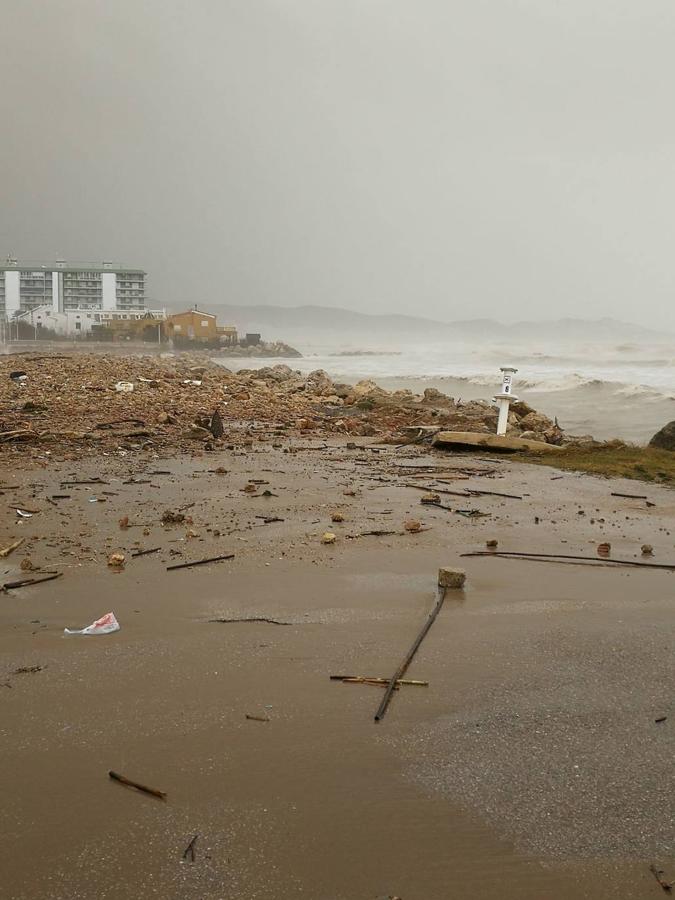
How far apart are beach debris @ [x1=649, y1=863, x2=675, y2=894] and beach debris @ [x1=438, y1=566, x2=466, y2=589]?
263cm

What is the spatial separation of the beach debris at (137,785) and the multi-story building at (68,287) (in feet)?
373

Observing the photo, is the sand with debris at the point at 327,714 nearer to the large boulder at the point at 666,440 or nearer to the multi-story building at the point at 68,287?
the large boulder at the point at 666,440

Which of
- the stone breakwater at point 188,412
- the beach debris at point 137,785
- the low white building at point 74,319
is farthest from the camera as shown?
the low white building at point 74,319

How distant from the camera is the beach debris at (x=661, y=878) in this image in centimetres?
234

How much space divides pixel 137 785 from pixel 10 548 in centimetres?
321

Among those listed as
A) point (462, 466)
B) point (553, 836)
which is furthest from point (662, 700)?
point (462, 466)

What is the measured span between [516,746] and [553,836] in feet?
1.80

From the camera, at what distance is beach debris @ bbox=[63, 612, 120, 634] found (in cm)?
413

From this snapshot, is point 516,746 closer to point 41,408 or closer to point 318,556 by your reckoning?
point 318,556

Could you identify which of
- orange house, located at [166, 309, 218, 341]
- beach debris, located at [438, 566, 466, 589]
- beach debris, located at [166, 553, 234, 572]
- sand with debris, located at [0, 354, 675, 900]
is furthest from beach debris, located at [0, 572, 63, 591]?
orange house, located at [166, 309, 218, 341]

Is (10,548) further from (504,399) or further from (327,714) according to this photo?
(504,399)

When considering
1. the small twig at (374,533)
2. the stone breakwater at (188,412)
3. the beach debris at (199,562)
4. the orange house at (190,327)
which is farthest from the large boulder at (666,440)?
the orange house at (190,327)

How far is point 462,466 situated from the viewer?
9977 millimetres

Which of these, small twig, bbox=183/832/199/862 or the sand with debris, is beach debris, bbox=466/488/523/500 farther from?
small twig, bbox=183/832/199/862
